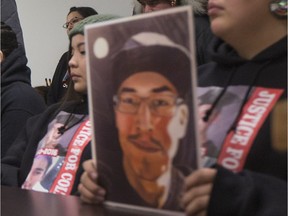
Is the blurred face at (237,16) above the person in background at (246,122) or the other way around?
above

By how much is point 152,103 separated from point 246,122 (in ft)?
0.58

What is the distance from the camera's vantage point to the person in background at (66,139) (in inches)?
40.6

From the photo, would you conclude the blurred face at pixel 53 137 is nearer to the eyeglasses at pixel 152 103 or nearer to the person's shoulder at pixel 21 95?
the person's shoulder at pixel 21 95

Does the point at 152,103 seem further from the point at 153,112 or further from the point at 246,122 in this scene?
the point at 246,122

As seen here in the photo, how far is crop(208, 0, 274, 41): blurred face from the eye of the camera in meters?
0.68

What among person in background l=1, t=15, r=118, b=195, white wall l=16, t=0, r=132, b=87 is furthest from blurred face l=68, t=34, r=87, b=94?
white wall l=16, t=0, r=132, b=87

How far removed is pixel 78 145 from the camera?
3.46 feet

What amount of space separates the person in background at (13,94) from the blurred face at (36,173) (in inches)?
14.3

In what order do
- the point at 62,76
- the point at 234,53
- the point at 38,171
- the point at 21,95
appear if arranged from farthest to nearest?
1. the point at 62,76
2. the point at 21,95
3. the point at 38,171
4. the point at 234,53

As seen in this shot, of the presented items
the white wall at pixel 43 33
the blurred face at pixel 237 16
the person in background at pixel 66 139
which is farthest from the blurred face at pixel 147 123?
the white wall at pixel 43 33

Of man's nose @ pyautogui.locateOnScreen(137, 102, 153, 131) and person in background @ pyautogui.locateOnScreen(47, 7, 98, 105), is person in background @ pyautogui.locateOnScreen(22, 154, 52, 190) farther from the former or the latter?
person in background @ pyautogui.locateOnScreen(47, 7, 98, 105)

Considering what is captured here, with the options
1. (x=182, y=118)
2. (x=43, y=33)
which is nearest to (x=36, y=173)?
(x=182, y=118)

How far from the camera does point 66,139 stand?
109 centimetres

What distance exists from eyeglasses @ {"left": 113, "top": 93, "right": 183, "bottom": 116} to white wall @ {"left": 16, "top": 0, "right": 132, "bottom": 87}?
2756 mm
